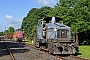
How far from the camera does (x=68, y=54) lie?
20422 mm

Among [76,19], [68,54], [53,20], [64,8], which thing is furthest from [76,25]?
[68,54]

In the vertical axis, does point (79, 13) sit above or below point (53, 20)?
above

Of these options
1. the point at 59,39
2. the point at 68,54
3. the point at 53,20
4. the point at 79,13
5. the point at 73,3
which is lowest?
the point at 68,54

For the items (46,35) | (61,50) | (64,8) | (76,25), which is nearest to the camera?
(61,50)

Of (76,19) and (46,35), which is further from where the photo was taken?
(76,19)

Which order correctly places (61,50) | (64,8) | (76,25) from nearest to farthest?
(61,50) < (76,25) < (64,8)

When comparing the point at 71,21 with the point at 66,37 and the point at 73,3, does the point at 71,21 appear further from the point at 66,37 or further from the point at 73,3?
the point at 66,37

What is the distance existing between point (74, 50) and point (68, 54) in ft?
2.77

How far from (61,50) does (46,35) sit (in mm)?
3401

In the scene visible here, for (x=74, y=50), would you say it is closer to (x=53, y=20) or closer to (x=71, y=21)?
(x=53, y=20)

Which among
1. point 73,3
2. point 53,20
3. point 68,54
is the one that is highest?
point 73,3

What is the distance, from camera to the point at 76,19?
39688 mm

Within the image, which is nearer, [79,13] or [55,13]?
[79,13]

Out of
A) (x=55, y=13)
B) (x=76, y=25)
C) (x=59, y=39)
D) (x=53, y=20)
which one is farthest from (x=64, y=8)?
(x=59, y=39)
